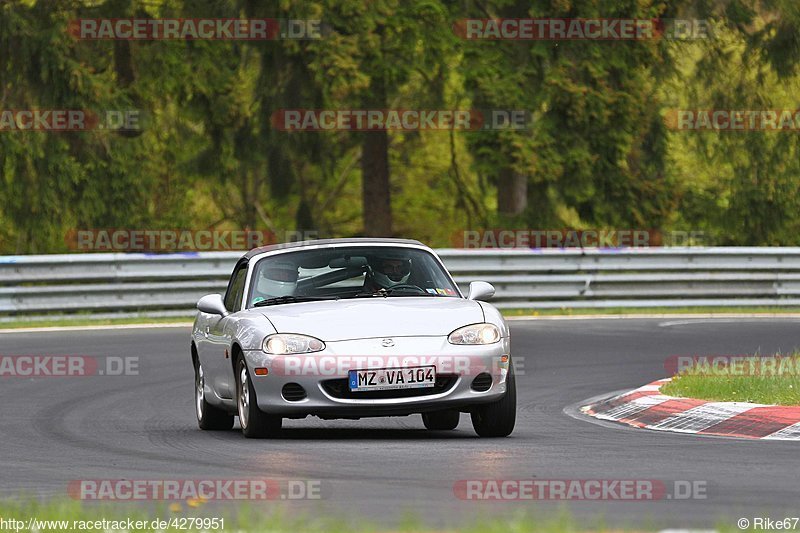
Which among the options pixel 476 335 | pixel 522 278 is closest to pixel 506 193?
pixel 522 278

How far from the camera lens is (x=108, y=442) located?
11336mm

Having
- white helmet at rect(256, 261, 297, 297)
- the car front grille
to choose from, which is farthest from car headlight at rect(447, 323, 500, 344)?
white helmet at rect(256, 261, 297, 297)

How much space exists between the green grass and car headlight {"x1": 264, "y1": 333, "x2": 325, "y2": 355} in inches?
130

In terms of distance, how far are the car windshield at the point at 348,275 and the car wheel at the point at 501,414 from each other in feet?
3.51

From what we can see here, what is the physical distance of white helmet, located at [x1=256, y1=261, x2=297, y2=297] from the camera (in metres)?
12.2

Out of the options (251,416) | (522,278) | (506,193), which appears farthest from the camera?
(506,193)

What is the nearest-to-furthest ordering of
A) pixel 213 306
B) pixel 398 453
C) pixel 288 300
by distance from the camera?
pixel 398 453, pixel 288 300, pixel 213 306

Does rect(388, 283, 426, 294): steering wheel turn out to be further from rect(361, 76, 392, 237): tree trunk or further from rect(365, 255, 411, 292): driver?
rect(361, 76, 392, 237): tree trunk

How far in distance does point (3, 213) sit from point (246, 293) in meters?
22.9

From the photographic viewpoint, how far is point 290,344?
36.5 feet

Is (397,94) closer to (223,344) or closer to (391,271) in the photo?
(391,271)

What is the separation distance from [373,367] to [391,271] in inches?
63.9

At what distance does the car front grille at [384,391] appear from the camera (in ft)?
36.0

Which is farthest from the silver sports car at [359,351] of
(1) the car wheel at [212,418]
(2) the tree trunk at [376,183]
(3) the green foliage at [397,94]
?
(2) the tree trunk at [376,183]
